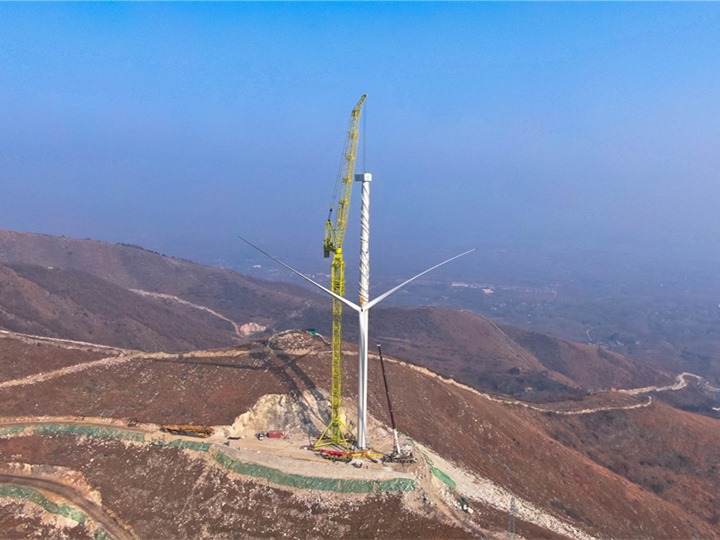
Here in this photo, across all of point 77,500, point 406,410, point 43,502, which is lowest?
point 77,500

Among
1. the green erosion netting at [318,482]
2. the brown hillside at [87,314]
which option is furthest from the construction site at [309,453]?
A: the brown hillside at [87,314]

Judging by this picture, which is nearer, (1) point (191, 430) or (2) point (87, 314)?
(1) point (191, 430)

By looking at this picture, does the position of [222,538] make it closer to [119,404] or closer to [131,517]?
[131,517]

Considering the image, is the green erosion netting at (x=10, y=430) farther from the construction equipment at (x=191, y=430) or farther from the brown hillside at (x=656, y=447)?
the brown hillside at (x=656, y=447)

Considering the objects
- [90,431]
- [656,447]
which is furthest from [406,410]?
[656,447]

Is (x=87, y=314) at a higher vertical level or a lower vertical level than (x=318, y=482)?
lower

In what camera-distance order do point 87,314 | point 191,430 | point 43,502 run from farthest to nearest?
point 87,314 < point 191,430 < point 43,502

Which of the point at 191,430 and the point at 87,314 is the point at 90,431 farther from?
the point at 87,314

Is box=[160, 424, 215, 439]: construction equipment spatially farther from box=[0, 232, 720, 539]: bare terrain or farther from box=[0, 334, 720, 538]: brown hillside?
box=[0, 334, 720, 538]: brown hillside
